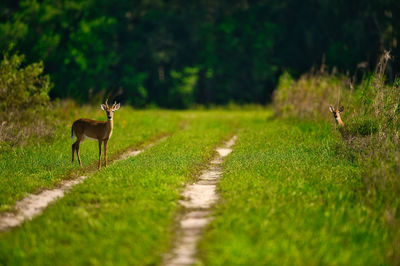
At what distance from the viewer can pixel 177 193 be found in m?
9.66

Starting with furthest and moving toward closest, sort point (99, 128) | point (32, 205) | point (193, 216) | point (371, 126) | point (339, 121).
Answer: point (339, 121) < point (99, 128) < point (371, 126) < point (32, 205) < point (193, 216)

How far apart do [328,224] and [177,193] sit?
2.98 m

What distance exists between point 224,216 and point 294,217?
1.06 meters

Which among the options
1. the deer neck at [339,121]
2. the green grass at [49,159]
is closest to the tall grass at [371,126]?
the deer neck at [339,121]

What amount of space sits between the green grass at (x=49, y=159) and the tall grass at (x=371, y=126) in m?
6.17

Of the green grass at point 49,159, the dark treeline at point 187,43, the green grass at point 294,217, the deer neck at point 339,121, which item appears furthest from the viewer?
the dark treeline at point 187,43

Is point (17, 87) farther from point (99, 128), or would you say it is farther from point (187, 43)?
point (187, 43)

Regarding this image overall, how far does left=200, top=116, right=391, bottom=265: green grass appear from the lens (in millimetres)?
6566

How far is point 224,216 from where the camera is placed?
805 centimetres

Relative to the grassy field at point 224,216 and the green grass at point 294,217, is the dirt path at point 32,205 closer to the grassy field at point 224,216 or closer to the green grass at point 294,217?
the grassy field at point 224,216

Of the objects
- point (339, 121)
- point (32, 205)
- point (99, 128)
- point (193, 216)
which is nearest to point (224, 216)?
point (193, 216)

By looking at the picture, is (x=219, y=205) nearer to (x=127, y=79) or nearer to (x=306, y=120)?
(x=306, y=120)

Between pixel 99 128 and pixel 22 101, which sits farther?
pixel 22 101

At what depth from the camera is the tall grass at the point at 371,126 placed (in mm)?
8938
